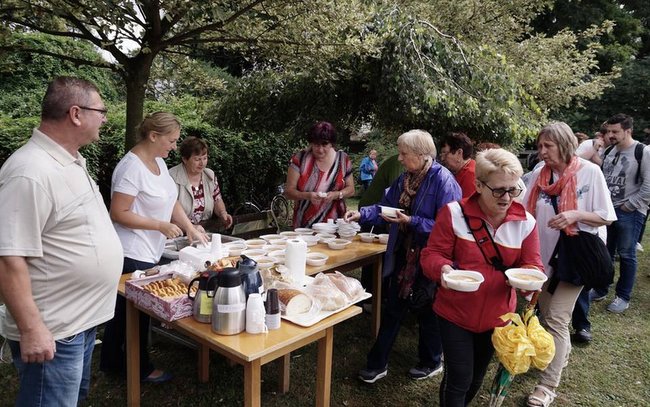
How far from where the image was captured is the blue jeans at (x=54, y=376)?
1689 mm

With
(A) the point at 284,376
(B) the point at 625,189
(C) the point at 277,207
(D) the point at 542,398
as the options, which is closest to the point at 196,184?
(A) the point at 284,376

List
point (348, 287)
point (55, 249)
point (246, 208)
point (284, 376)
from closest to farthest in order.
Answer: point (55, 249) < point (348, 287) < point (284, 376) < point (246, 208)

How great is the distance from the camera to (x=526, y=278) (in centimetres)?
212

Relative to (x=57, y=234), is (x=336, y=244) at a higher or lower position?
lower

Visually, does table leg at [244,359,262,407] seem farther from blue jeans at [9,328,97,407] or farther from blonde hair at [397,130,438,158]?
blonde hair at [397,130,438,158]

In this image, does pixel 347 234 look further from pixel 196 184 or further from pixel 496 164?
pixel 496 164

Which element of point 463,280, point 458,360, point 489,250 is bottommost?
point 458,360

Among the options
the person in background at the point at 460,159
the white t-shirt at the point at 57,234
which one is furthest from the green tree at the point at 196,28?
the white t-shirt at the point at 57,234

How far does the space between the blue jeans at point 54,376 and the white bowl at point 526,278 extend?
76.4 inches

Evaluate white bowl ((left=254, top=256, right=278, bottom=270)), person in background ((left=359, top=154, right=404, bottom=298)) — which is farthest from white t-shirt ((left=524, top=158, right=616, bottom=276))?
white bowl ((left=254, top=256, right=278, bottom=270))

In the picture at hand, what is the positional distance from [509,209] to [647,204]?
130 inches

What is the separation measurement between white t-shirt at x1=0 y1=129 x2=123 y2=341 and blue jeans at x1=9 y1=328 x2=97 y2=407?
0.07 m

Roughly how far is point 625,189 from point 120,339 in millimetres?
5020

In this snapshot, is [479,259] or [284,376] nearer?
[479,259]
